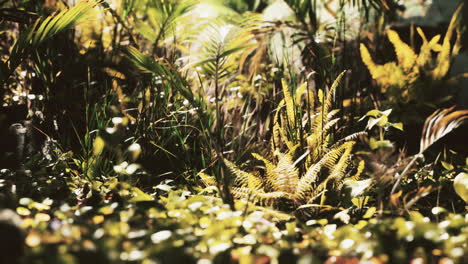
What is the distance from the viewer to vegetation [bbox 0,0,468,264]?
1.21m

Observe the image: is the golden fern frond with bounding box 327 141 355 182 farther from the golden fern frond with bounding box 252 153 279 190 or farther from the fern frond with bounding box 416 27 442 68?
the fern frond with bounding box 416 27 442 68

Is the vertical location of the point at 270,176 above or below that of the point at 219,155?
below

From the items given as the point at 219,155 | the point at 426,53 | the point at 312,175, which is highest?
the point at 426,53

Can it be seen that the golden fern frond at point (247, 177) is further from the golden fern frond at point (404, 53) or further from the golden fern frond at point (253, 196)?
the golden fern frond at point (404, 53)

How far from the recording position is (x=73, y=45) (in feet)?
10.2

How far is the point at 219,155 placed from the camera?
5.81 feet

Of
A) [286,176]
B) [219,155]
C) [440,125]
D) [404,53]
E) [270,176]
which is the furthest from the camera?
[404,53]

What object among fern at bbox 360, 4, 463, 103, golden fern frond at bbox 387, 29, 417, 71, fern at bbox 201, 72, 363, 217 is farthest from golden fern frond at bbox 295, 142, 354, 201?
golden fern frond at bbox 387, 29, 417, 71

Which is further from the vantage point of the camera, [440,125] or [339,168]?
[339,168]

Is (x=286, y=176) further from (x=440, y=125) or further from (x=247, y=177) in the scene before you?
(x=440, y=125)

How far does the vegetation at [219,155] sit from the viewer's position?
1212mm

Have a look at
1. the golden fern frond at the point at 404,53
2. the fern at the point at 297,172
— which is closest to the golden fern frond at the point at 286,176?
the fern at the point at 297,172

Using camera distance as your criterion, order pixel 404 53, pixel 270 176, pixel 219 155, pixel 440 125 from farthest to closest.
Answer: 1. pixel 404 53
2. pixel 270 176
3. pixel 219 155
4. pixel 440 125

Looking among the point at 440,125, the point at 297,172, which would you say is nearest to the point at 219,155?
the point at 297,172
